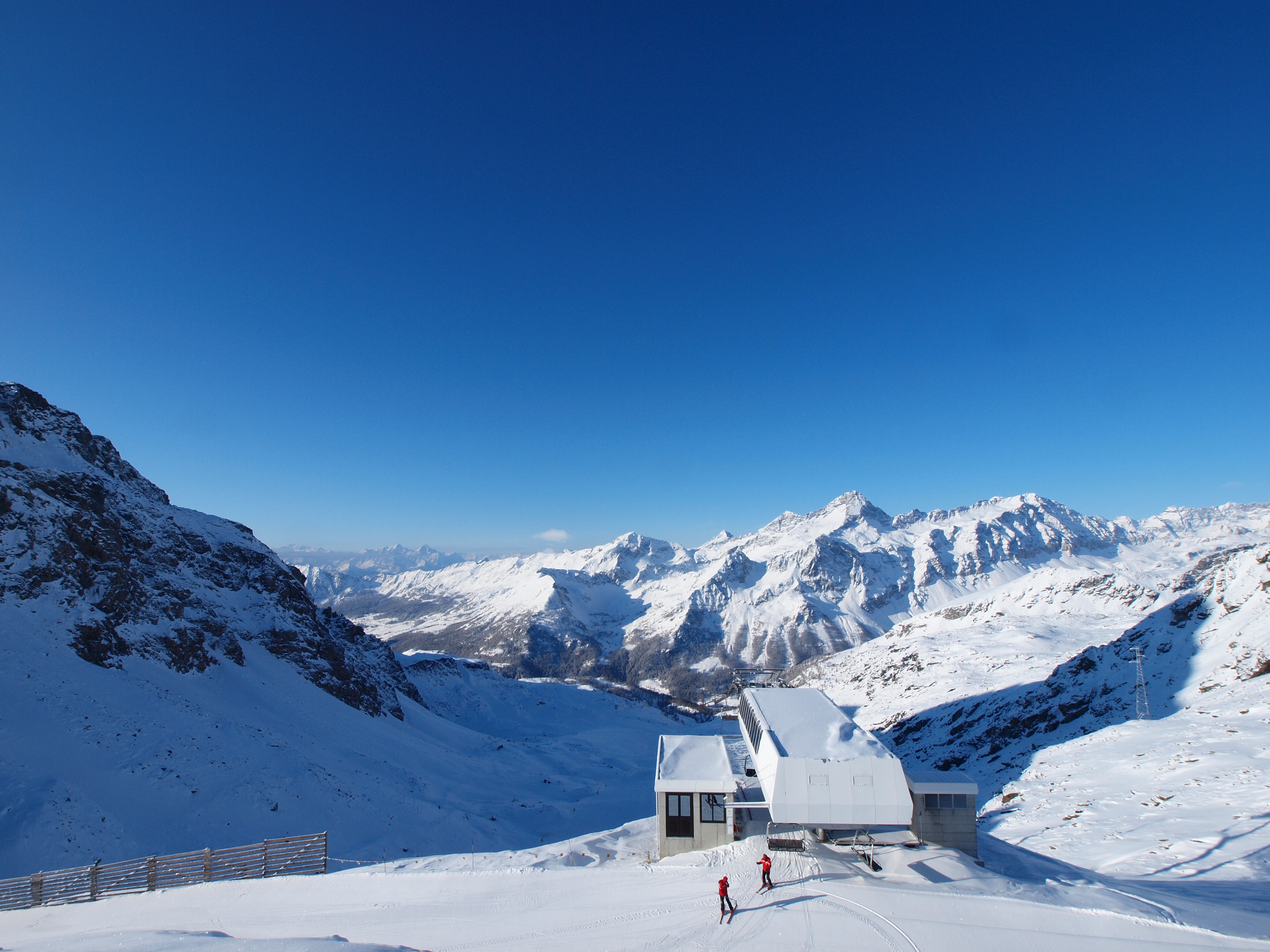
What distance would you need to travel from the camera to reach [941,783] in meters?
26.7

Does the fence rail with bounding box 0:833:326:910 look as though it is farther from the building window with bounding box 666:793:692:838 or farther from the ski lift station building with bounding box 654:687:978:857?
the ski lift station building with bounding box 654:687:978:857

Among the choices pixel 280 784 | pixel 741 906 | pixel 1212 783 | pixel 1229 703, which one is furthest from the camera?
pixel 1229 703

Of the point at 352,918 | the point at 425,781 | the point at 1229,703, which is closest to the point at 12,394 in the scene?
the point at 425,781

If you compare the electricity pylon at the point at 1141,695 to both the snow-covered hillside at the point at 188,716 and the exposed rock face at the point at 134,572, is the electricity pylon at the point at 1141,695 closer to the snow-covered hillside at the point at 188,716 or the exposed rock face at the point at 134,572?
the snow-covered hillside at the point at 188,716

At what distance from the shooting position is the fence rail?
20.8 m

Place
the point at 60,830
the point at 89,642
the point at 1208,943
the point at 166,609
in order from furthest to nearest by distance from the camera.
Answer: the point at 166,609 < the point at 89,642 < the point at 60,830 < the point at 1208,943

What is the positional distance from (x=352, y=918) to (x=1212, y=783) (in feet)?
148

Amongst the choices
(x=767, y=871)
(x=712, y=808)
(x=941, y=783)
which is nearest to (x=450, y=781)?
(x=712, y=808)

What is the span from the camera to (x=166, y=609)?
50156 mm

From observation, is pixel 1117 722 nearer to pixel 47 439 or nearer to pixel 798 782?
pixel 798 782

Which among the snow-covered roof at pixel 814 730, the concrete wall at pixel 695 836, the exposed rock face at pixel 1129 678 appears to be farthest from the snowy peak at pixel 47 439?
the exposed rock face at pixel 1129 678

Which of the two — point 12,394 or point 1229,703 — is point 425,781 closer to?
point 12,394

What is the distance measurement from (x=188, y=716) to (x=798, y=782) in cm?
4262

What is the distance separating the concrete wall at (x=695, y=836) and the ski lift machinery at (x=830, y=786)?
314 cm
